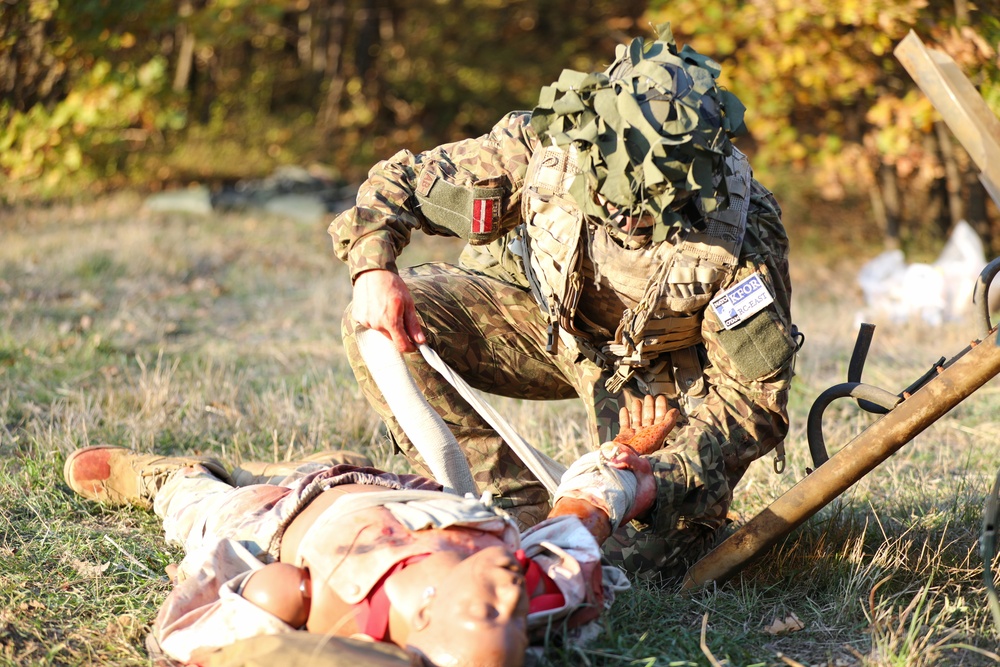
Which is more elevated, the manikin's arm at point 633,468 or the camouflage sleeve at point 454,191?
the camouflage sleeve at point 454,191

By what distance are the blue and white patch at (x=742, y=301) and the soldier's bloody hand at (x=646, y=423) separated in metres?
0.36

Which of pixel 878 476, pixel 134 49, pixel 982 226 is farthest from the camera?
pixel 134 49

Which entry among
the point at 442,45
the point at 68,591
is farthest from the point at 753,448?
the point at 442,45

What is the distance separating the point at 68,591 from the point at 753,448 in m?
1.84

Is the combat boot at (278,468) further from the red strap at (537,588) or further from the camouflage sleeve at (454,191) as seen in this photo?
the red strap at (537,588)

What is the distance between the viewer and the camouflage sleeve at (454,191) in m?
2.87

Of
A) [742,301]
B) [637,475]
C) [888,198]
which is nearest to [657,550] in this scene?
[637,475]

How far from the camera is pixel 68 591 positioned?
2574 millimetres

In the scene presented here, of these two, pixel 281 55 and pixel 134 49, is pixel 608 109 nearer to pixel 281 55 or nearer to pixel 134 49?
pixel 134 49

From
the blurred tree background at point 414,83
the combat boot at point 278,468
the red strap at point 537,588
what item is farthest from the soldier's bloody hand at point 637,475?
the blurred tree background at point 414,83

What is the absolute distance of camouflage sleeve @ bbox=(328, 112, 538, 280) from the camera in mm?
2867

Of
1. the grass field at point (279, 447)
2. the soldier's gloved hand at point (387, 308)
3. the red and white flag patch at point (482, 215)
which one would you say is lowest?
the grass field at point (279, 447)

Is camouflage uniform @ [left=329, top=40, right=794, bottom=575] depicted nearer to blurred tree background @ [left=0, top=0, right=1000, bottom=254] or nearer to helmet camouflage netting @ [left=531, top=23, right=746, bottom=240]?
helmet camouflage netting @ [left=531, top=23, right=746, bottom=240]

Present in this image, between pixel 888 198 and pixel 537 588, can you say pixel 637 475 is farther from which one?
pixel 888 198
